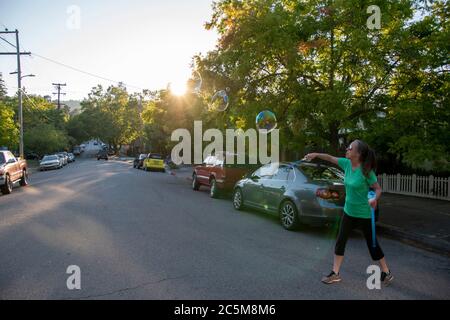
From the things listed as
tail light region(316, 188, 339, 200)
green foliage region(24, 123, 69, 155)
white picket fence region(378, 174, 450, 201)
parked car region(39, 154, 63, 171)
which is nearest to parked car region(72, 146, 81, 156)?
green foliage region(24, 123, 69, 155)

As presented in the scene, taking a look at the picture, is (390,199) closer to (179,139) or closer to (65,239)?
(65,239)

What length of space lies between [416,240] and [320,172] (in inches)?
90.6

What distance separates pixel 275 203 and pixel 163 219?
265 cm

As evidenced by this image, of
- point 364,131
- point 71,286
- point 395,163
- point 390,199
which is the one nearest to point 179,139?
point 395,163

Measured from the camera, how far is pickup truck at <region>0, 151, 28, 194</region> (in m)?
15.0

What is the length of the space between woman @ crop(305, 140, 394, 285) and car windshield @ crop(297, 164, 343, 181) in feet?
11.2

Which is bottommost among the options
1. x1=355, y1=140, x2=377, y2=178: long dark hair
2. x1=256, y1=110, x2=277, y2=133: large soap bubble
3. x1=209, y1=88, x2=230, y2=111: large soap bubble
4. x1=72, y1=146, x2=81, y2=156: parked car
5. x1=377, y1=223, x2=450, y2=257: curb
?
x1=72, y1=146, x2=81, y2=156: parked car

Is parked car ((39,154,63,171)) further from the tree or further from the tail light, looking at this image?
the tail light

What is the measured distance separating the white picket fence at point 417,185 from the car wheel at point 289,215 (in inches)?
301

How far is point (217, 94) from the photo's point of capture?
13.3 meters

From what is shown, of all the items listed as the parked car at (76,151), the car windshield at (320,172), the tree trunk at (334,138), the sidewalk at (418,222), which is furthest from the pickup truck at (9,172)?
the parked car at (76,151)

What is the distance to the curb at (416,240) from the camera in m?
7.20

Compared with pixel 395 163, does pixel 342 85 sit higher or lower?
higher
